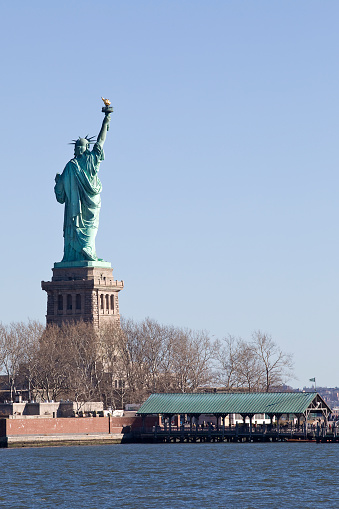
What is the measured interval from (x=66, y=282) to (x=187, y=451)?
51511mm

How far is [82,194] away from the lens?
159 metres

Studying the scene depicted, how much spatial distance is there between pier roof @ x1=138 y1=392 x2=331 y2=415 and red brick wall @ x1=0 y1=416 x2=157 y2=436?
2193 mm

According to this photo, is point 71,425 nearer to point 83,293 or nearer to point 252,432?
point 252,432

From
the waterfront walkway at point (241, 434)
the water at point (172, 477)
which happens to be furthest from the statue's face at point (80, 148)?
the water at point (172, 477)

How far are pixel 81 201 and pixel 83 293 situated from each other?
1056 centimetres

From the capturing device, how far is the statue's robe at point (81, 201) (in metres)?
158

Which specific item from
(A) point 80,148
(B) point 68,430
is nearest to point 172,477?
(B) point 68,430

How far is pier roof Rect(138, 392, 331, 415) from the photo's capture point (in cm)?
11969

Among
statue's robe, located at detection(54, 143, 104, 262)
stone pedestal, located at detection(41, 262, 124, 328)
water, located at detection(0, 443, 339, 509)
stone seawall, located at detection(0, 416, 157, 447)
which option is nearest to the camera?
water, located at detection(0, 443, 339, 509)

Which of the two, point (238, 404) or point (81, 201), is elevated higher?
point (81, 201)

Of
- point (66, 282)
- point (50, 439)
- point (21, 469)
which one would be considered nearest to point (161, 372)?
point (66, 282)

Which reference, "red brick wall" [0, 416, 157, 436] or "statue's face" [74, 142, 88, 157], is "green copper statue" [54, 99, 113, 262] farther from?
"red brick wall" [0, 416, 157, 436]

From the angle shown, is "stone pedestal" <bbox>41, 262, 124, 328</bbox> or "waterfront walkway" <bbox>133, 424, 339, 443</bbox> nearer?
"waterfront walkway" <bbox>133, 424, 339, 443</bbox>

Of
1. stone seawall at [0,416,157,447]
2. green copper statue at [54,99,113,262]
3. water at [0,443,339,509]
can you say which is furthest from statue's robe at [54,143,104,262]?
water at [0,443,339,509]
